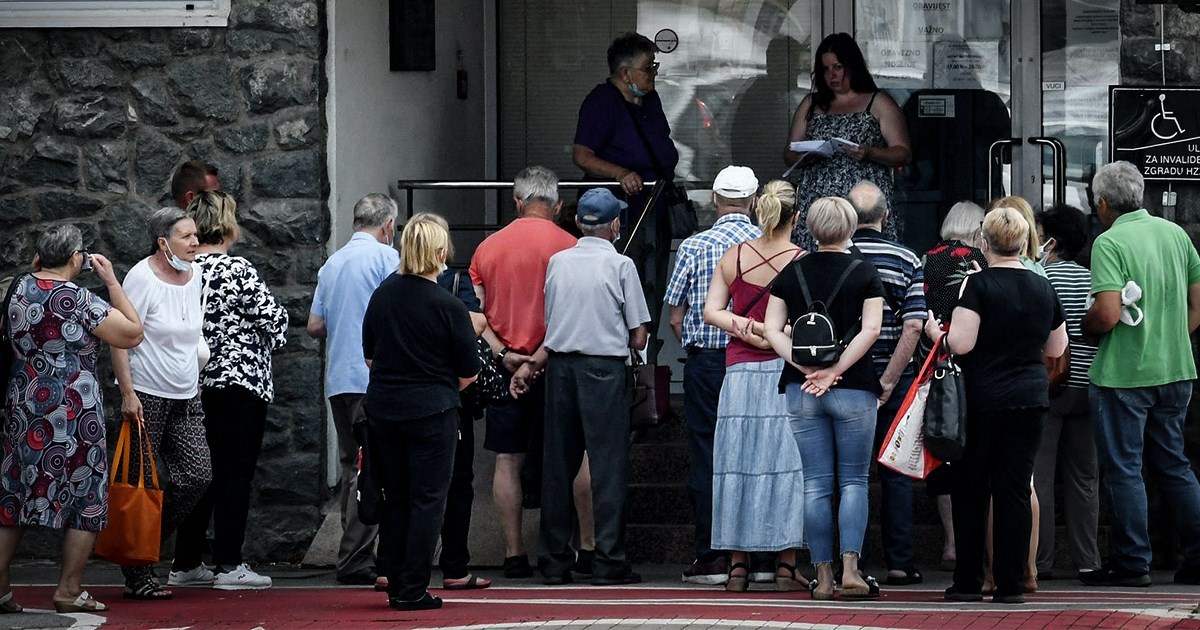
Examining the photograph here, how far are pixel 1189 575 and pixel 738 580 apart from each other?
2294 millimetres

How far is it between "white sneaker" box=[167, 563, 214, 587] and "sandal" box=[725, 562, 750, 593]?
99.4 inches

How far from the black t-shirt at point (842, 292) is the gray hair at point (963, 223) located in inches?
38.2

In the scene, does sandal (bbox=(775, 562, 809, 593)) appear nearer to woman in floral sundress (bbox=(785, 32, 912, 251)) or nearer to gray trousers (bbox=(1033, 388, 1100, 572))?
gray trousers (bbox=(1033, 388, 1100, 572))

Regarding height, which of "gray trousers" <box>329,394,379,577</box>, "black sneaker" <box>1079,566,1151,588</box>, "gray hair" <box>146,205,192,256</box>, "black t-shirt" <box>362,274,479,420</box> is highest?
"gray hair" <box>146,205,192,256</box>

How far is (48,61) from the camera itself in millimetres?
10297

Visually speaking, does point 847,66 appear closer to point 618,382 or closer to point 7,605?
point 618,382

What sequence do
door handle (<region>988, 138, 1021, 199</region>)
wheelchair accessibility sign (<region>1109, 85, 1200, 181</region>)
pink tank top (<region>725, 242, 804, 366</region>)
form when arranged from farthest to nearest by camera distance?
door handle (<region>988, 138, 1021, 199</region>)
wheelchair accessibility sign (<region>1109, 85, 1200, 181</region>)
pink tank top (<region>725, 242, 804, 366</region>)

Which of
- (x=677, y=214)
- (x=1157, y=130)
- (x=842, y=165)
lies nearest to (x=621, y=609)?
(x=677, y=214)

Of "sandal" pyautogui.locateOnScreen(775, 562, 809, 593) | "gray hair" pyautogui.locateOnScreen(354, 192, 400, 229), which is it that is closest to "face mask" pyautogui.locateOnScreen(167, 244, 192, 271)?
"gray hair" pyautogui.locateOnScreen(354, 192, 400, 229)

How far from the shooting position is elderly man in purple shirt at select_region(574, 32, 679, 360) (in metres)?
10.8

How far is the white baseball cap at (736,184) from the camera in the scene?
8891 millimetres

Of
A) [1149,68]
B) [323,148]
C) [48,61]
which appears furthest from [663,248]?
[48,61]

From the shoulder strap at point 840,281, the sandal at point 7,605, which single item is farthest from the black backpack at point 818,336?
the sandal at point 7,605

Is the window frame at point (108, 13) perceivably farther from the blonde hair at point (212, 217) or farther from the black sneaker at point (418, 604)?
the black sneaker at point (418, 604)
